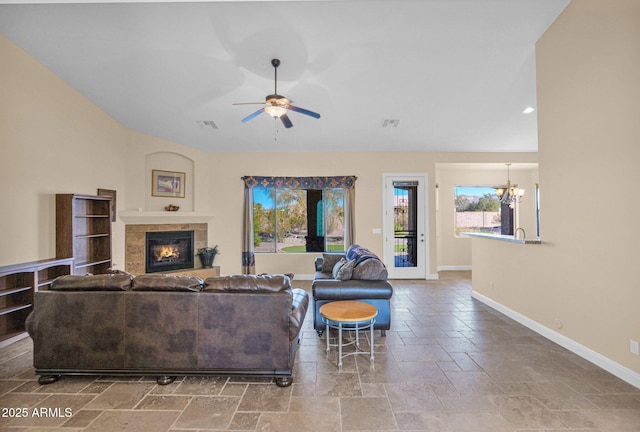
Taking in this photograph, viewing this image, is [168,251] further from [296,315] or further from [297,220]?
[296,315]

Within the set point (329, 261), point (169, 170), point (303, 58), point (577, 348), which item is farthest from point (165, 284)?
point (169, 170)

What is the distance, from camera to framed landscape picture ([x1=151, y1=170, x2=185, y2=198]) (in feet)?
18.8

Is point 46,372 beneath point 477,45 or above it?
beneath

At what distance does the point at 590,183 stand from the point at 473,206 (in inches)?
202

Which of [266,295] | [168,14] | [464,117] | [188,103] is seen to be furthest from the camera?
[464,117]

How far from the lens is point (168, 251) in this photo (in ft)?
19.6

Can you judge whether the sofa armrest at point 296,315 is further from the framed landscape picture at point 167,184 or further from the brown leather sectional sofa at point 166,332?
the framed landscape picture at point 167,184

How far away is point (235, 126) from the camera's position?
516 centimetres

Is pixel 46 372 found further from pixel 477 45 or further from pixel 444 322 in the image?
pixel 477 45

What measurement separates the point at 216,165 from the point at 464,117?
5.35 m

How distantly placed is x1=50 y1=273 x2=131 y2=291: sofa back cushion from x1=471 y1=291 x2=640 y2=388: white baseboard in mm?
4366

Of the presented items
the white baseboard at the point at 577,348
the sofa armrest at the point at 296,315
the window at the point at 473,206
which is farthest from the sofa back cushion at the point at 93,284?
the window at the point at 473,206

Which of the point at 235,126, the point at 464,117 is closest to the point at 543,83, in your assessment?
the point at 464,117

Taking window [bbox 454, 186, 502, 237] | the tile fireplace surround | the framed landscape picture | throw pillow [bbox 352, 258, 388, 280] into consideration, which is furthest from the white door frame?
the tile fireplace surround
